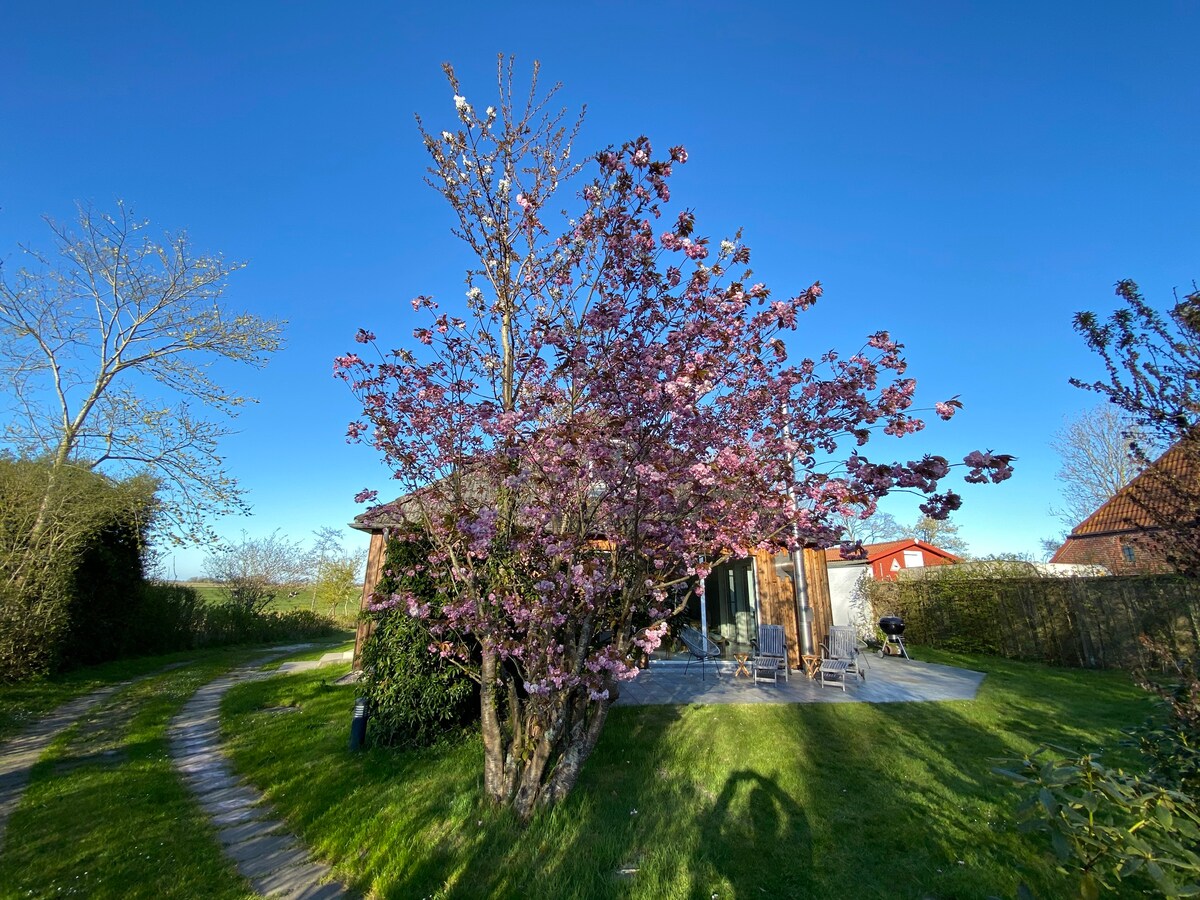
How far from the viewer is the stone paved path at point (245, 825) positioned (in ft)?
12.1

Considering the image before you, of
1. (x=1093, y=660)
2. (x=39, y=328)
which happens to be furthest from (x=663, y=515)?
(x=39, y=328)

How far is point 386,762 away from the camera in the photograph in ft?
18.3

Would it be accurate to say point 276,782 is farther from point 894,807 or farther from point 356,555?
point 356,555

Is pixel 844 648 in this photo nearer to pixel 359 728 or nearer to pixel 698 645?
pixel 698 645

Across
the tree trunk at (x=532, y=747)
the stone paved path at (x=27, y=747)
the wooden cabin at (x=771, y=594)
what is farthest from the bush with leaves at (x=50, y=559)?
the tree trunk at (x=532, y=747)

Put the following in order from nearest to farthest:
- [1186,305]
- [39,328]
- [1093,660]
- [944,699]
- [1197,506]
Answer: [1197,506]
[1186,305]
[944,699]
[1093,660]
[39,328]

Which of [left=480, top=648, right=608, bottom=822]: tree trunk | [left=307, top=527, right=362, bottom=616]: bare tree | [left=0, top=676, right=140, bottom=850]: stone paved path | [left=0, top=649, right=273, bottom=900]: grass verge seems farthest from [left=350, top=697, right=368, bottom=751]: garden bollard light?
[left=307, top=527, right=362, bottom=616]: bare tree

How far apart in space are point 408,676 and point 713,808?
3.27m

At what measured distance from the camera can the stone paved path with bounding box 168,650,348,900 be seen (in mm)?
3674

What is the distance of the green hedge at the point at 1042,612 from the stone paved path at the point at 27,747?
1424 centimetres

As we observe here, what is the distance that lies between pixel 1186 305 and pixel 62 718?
Answer: 44.9 feet

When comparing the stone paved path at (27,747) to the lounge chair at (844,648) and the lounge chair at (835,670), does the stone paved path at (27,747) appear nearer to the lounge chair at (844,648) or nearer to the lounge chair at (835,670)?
the lounge chair at (835,670)

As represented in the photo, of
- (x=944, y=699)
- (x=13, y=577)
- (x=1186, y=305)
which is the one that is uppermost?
(x=1186, y=305)

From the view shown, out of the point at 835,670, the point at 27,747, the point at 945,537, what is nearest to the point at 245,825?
the point at 27,747
